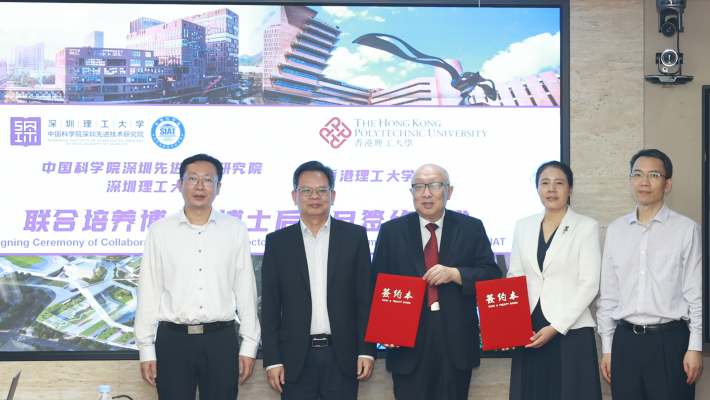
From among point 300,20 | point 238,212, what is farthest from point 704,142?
point 238,212

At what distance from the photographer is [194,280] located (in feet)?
9.25

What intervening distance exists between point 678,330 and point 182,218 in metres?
2.68

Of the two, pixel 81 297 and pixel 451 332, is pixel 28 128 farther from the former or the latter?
pixel 451 332

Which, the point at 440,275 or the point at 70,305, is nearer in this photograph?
the point at 440,275

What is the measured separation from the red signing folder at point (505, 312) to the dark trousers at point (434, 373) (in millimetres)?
214

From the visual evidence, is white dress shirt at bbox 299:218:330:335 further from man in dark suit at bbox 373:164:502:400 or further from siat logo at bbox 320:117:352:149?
siat logo at bbox 320:117:352:149

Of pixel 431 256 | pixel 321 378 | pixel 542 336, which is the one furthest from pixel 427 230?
pixel 321 378

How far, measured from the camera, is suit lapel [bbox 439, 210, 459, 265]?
277 centimetres

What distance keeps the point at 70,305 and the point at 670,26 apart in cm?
441

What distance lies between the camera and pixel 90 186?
3.59 meters

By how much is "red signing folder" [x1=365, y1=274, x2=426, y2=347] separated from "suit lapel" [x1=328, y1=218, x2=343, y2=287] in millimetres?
259

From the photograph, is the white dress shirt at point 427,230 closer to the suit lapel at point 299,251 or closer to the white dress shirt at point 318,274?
the white dress shirt at point 318,274

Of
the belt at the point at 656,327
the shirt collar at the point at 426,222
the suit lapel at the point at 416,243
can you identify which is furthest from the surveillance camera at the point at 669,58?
the suit lapel at the point at 416,243

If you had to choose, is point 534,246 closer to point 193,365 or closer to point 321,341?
point 321,341
